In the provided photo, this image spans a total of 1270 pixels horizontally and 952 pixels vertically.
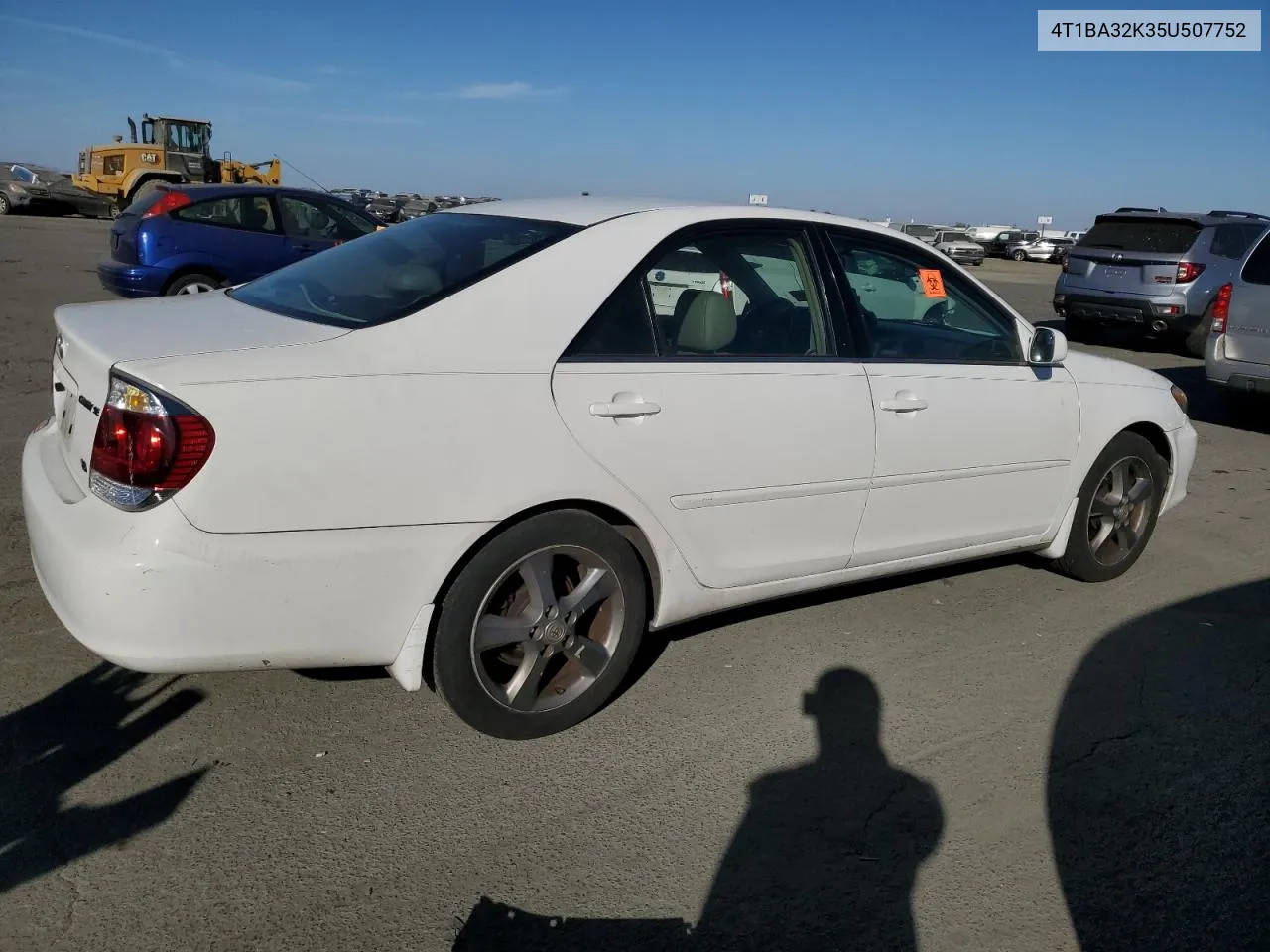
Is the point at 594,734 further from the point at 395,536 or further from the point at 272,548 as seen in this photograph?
the point at 272,548

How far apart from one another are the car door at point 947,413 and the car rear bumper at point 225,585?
1.71 metres

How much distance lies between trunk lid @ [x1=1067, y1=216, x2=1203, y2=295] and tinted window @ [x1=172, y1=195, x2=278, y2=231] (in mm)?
9957

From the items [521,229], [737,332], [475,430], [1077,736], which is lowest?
[1077,736]

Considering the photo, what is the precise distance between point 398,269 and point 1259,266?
26.3ft

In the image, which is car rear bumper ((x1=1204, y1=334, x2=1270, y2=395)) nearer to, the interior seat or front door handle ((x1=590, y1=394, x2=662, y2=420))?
the interior seat

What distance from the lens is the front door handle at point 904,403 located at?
4.00 metres

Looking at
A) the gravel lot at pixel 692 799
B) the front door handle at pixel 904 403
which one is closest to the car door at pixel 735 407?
the front door handle at pixel 904 403

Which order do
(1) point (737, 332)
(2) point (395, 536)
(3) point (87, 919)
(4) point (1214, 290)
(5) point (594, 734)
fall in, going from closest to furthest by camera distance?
(3) point (87, 919)
(2) point (395, 536)
(5) point (594, 734)
(1) point (737, 332)
(4) point (1214, 290)

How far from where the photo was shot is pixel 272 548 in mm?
2840

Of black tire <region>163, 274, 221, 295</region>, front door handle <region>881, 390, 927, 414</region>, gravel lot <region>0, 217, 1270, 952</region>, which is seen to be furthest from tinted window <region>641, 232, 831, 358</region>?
black tire <region>163, 274, 221, 295</region>

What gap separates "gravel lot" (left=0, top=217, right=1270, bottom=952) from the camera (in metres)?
2.63

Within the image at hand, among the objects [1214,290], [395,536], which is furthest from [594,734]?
[1214,290]

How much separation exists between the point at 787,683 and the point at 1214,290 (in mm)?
11734

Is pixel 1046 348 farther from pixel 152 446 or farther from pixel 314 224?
pixel 314 224
